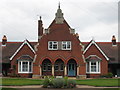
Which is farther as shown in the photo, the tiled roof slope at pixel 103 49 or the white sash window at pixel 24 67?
the tiled roof slope at pixel 103 49

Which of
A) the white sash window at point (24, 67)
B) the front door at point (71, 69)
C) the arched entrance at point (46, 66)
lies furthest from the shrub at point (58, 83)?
the front door at point (71, 69)

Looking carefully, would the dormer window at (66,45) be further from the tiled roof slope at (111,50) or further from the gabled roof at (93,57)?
the tiled roof slope at (111,50)

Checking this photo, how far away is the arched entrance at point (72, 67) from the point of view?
1772 inches

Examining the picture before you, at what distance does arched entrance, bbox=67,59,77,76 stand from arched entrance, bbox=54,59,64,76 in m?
1.32

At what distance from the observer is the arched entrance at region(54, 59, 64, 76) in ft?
146

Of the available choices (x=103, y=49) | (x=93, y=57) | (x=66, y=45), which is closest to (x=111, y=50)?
(x=103, y=49)

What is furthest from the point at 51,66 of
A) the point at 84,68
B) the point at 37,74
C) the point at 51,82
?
the point at 51,82

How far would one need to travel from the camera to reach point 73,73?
45062 millimetres

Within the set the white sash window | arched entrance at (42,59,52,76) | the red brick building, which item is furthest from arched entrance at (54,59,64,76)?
the white sash window

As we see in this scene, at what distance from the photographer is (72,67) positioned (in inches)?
1785

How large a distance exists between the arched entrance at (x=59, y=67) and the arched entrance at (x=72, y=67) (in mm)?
1316

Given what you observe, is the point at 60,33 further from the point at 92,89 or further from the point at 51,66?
the point at 92,89

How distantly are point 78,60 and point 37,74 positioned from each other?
24.1 ft

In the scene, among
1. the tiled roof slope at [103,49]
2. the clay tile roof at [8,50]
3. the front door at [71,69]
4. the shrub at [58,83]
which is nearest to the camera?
the shrub at [58,83]
